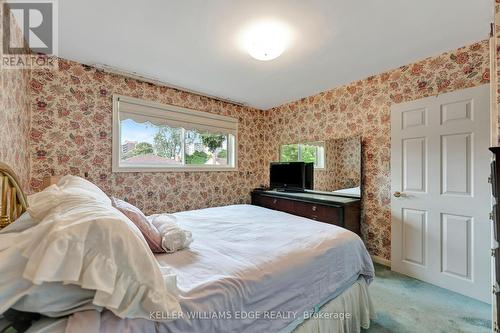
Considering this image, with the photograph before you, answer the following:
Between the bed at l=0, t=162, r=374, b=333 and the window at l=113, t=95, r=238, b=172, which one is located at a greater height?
the window at l=113, t=95, r=238, b=172

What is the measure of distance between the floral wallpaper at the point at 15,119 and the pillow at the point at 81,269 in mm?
1269

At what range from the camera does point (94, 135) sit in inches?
103

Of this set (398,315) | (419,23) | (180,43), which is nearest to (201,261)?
(398,315)

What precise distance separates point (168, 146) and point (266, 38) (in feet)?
6.80

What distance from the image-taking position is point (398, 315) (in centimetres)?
184

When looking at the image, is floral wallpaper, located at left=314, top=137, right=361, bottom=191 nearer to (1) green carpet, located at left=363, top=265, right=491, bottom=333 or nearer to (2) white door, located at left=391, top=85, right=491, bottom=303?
(2) white door, located at left=391, top=85, right=491, bottom=303

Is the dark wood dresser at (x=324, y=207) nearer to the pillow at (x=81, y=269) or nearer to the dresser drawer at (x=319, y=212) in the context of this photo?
the dresser drawer at (x=319, y=212)

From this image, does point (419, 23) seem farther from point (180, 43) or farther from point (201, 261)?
point (201, 261)

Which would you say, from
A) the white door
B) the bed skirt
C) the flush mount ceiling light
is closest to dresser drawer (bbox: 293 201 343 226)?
the white door

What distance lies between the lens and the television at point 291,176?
356cm

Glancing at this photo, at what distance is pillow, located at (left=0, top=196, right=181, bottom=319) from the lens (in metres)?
0.66
